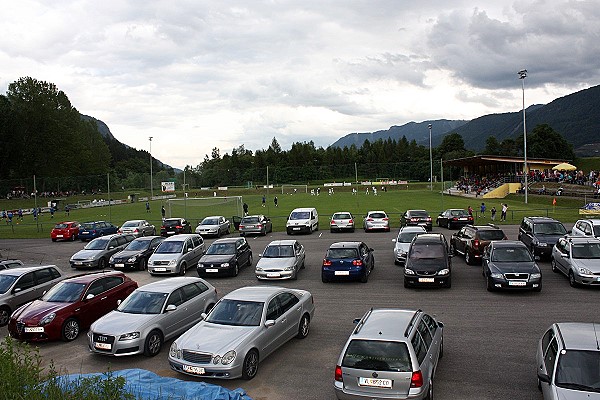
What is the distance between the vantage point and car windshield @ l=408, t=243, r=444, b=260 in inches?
693

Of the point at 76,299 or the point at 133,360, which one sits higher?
the point at 76,299

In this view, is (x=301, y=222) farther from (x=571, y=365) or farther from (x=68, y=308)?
(x=571, y=365)

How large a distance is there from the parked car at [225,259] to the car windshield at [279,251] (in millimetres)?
1629

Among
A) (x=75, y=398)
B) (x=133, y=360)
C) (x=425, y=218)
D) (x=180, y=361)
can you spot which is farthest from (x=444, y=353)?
(x=425, y=218)

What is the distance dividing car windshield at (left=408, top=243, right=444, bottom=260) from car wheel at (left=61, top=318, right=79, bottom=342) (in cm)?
1107

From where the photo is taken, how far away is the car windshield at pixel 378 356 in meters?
7.66

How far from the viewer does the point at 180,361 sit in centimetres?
943

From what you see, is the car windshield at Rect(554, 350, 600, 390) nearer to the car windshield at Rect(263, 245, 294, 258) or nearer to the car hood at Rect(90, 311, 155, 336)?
the car hood at Rect(90, 311, 155, 336)

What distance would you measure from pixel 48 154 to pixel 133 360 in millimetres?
90471

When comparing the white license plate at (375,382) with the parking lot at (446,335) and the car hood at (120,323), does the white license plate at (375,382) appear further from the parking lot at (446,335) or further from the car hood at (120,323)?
the car hood at (120,323)

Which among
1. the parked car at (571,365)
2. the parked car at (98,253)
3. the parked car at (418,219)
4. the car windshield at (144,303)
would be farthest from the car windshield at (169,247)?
the parked car at (571,365)

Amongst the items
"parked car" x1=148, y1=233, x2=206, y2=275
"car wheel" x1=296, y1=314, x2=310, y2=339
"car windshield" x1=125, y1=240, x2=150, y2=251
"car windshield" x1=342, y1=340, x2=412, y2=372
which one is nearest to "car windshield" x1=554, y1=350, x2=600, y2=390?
"car windshield" x1=342, y1=340, x2=412, y2=372

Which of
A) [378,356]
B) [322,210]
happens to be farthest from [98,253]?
[322,210]

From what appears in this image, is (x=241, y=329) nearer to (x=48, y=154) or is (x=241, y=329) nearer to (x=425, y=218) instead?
(x=425, y=218)
